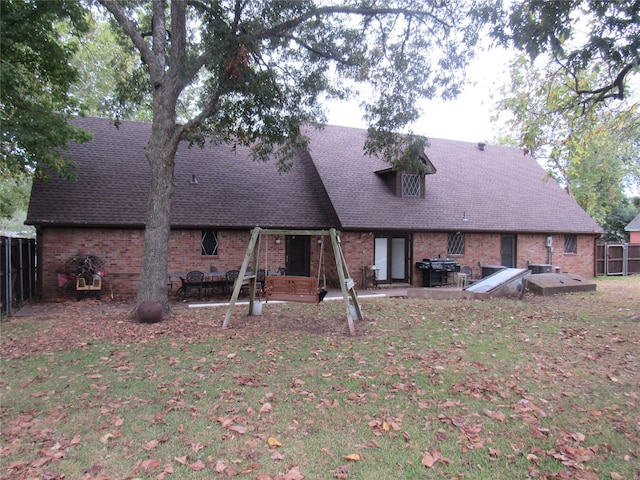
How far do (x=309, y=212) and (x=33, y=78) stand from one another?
9.59 meters

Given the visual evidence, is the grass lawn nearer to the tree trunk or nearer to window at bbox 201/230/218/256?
the tree trunk

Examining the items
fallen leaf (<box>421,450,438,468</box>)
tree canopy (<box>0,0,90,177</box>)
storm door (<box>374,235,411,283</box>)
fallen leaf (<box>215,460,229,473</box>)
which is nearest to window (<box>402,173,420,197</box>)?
storm door (<box>374,235,411,283</box>)

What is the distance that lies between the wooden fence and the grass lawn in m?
15.9

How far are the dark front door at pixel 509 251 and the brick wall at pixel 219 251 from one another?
222 millimetres

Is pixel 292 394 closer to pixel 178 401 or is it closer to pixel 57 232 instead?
pixel 178 401

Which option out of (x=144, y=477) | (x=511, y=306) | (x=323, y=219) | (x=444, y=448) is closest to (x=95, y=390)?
(x=144, y=477)

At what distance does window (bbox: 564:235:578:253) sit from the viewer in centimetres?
2094

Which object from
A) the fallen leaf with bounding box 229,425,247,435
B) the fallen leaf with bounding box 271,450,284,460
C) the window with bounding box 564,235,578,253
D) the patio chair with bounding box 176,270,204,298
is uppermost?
the window with bounding box 564,235,578,253

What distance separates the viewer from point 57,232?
1358 cm

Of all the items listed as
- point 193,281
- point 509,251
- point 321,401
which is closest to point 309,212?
point 193,281

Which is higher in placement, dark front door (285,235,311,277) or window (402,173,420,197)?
window (402,173,420,197)

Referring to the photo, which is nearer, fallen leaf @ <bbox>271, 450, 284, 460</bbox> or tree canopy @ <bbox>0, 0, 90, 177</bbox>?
fallen leaf @ <bbox>271, 450, 284, 460</bbox>

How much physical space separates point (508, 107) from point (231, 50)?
6.64 metres

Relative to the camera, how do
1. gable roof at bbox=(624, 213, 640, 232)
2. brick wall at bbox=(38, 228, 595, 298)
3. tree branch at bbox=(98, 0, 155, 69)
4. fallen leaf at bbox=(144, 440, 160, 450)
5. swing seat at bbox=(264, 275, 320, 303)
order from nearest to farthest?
fallen leaf at bbox=(144, 440, 160, 450) < swing seat at bbox=(264, 275, 320, 303) < tree branch at bbox=(98, 0, 155, 69) < brick wall at bbox=(38, 228, 595, 298) < gable roof at bbox=(624, 213, 640, 232)
